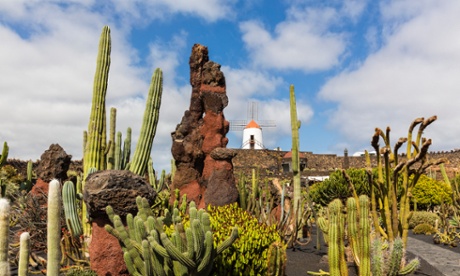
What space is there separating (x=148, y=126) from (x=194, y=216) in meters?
4.88

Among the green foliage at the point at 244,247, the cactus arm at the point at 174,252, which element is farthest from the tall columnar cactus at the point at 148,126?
the cactus arm at the point at 174,252

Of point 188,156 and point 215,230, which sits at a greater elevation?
point 188,156

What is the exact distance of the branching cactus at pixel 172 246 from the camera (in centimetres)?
439

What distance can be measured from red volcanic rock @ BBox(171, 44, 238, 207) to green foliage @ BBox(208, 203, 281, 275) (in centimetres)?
491

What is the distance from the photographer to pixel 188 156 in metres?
11.8

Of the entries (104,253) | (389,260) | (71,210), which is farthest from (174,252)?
(71,210)

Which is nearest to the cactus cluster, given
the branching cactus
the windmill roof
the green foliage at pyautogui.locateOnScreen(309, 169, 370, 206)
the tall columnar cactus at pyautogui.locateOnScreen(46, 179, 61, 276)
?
the branching cactus

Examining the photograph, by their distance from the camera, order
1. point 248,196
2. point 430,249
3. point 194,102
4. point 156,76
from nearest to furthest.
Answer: point 156,76 → point 430,249 → point 248,196 → point 194,102

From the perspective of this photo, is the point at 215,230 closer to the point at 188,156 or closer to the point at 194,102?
the point at 188,156

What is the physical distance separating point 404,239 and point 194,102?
287 inches

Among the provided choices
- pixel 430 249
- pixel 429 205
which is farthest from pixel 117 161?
pixel 429 205

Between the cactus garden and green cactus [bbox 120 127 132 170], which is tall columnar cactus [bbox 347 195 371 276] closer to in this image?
the cactus garden

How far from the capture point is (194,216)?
14.8ft

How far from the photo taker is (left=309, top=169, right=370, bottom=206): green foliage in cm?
1691
